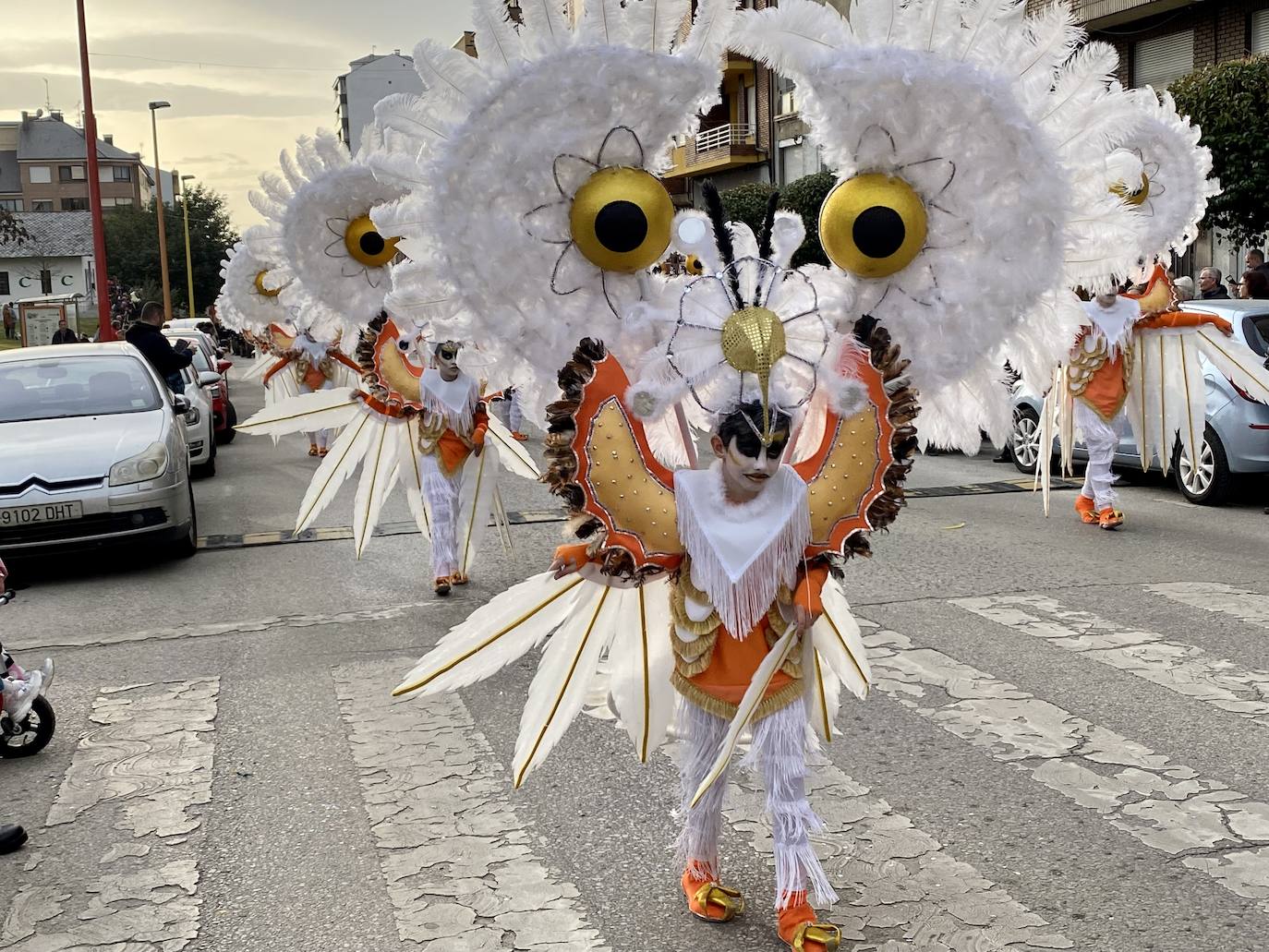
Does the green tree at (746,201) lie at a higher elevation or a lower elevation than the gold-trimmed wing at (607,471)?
higher

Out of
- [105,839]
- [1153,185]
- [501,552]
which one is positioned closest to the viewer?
[105,839]

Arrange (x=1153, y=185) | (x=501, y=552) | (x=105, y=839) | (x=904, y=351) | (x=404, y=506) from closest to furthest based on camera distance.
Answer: (x=904, y=351)
(x=105, y=839)
(x=1153, y=185)
(x=501, y=552)
(x=404, y=506)

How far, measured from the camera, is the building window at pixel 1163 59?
2347cm

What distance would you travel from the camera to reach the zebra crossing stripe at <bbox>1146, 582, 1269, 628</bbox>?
7.03 m

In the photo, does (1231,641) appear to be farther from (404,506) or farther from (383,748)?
(404,506)

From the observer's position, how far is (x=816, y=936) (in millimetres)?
3533

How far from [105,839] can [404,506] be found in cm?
755

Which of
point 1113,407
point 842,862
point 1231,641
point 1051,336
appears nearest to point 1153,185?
point 1113,407

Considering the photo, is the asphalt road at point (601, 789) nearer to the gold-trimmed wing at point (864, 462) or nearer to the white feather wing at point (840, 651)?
the white feather wing at point (840, 651)

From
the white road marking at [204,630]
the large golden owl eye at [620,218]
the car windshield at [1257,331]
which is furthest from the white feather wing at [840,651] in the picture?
the car windshield at [1257,331]

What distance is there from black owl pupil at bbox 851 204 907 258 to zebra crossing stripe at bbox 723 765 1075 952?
4.90 ft

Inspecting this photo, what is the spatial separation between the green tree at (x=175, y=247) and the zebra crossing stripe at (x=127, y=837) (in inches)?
2225

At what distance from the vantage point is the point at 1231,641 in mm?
6531

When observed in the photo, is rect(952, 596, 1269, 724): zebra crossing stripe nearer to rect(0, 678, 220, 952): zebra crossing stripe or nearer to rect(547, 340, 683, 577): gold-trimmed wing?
rect(547, 340, 683, 577): gold-trimmed wing
